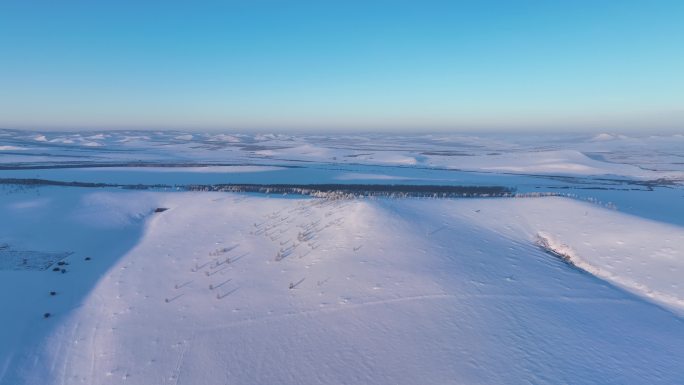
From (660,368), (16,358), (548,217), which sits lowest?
(16,358)

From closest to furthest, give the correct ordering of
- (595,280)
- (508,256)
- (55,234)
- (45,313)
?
(45,313) → (595,280) → (508,256) → (55,234)

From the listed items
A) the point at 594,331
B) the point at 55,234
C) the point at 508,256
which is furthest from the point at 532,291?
the point at 55,234

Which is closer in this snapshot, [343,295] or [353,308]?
[353,308]

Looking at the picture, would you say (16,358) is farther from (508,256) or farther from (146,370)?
(508,256)
